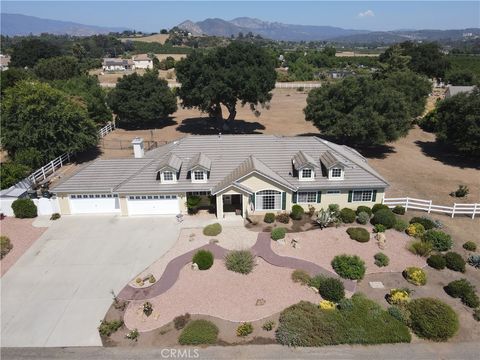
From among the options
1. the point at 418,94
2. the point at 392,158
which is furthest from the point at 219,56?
the point at 418,94

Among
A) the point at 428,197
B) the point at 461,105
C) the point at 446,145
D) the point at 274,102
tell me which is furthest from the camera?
the point at 274,102

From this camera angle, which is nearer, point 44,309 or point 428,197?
point 44,309

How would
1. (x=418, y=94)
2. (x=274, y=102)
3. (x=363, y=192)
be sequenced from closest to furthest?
(x=363, y=192), (x=418, y=94), (x=274, y=102)

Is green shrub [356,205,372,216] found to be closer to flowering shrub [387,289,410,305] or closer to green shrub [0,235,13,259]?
flowering shrub [387,289,410,305]

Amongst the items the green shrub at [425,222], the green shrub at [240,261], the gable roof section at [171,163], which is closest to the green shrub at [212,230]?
the green shrub at [240,261]

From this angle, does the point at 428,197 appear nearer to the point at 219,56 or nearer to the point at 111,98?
the point at 219,56

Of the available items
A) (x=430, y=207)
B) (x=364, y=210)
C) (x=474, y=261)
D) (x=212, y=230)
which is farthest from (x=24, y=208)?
(x=474, y=261)
